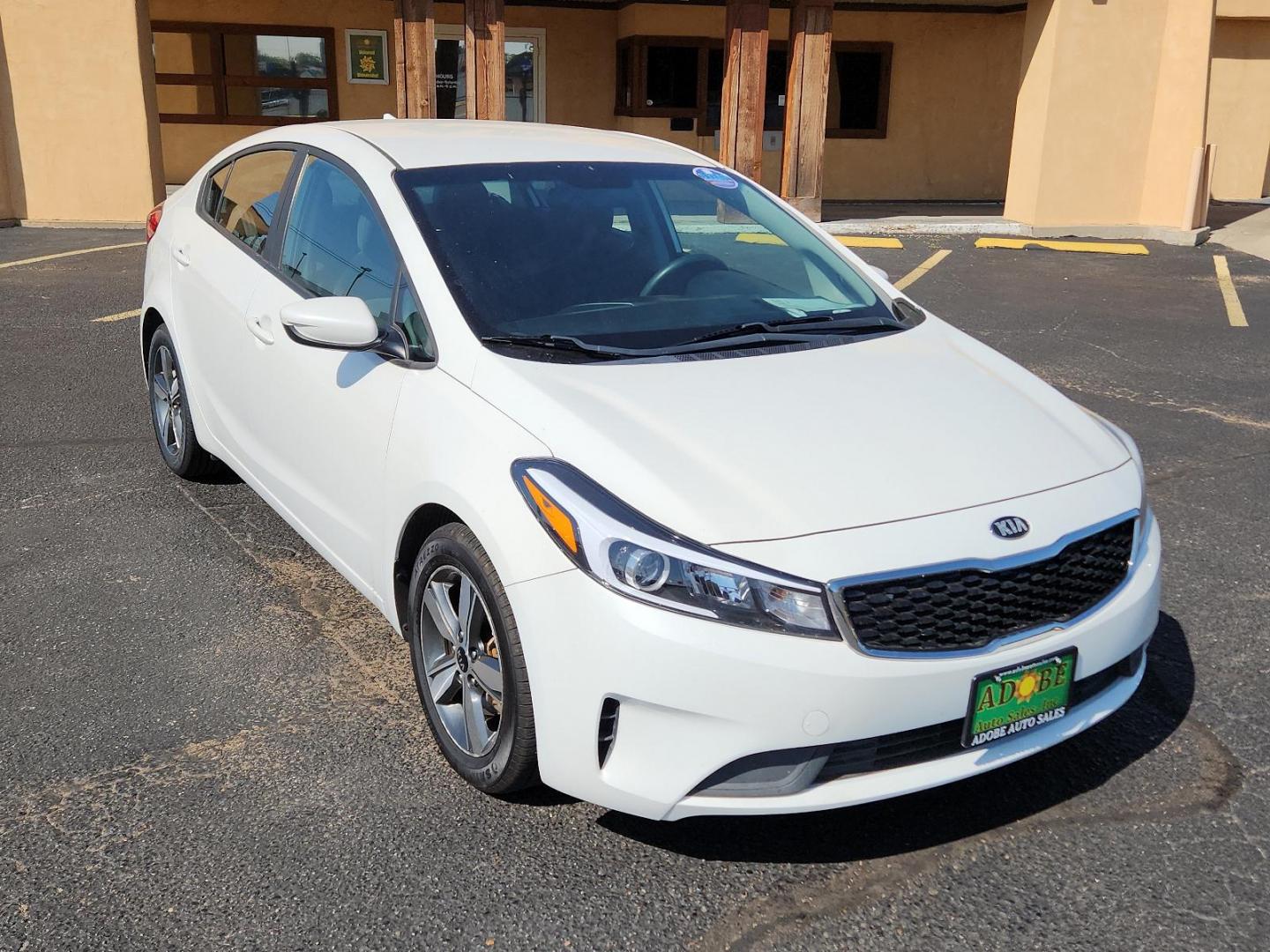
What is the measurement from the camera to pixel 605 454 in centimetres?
284

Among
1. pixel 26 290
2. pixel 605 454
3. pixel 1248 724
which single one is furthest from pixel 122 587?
pixel 26 290

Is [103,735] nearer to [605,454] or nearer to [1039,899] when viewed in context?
[605,454]

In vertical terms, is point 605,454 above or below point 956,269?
above

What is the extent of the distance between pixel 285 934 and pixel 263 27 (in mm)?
17088

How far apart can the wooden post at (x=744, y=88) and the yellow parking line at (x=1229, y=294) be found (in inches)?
205

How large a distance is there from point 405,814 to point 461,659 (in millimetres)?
415

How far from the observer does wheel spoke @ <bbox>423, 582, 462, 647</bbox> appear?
3146mm

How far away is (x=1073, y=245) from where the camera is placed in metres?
14.0

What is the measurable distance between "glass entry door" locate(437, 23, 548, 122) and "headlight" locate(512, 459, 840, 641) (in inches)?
629

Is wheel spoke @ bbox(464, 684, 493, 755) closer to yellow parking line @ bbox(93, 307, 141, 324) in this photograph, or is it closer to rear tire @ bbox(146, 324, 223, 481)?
rear tire @ bbox(146, 324, 223, 481)

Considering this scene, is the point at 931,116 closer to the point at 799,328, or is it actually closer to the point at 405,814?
the point at 799,328

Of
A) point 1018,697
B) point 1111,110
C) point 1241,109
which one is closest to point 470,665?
point 1018,697

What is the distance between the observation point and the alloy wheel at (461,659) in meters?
3.03

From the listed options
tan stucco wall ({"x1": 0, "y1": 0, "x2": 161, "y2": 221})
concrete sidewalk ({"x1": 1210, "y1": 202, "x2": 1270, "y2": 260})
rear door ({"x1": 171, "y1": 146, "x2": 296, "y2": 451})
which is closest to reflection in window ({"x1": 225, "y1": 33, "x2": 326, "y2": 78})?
tan stucco wall ({"x1": 0, "y1": 0, "x2": 161, "y2": 221})
